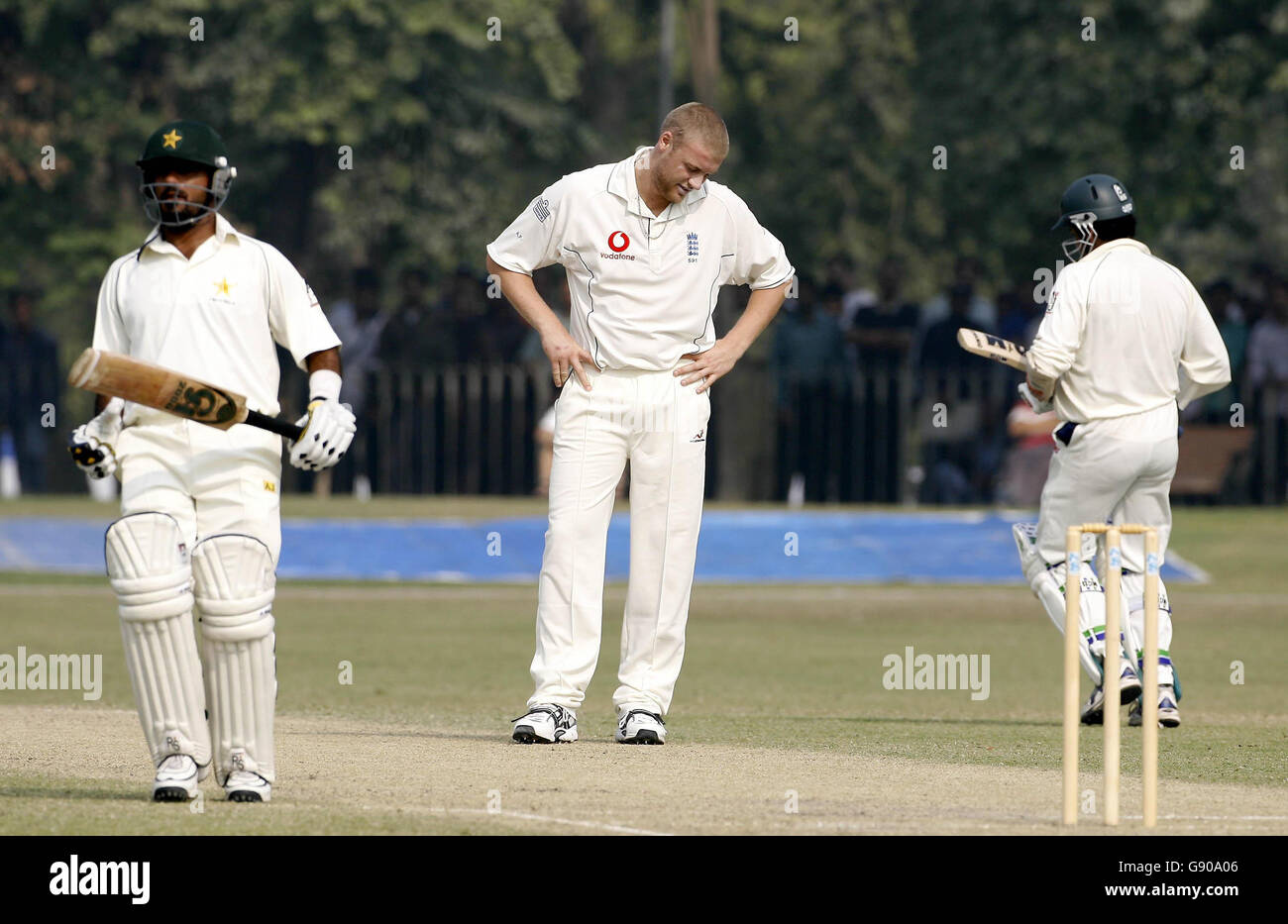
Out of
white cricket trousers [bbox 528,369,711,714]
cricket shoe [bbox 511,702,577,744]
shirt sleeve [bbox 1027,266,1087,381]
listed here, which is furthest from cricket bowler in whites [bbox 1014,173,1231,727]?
cricket shoe [bbox 511,702,577,744]

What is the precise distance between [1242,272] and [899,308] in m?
13.7

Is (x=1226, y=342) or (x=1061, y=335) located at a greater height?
(x=1226, y=342)

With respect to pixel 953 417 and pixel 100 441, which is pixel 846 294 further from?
pixel 100 441

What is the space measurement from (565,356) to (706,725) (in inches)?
82.3

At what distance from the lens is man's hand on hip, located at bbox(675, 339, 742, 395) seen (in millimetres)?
8953

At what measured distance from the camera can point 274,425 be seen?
23.5ft

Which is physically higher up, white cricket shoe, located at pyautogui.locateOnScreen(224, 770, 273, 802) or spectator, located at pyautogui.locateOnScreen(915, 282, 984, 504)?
spectator, located at pyautogui.locateOnScreen(915, 282, 984, 504)

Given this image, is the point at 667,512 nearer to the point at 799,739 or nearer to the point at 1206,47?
the point at 799,739

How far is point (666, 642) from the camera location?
9.05 metres

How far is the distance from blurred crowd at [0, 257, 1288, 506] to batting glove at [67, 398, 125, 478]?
14226 mm

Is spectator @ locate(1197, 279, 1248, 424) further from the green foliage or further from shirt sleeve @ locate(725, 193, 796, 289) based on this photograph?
shirt sleeve @ locate(725, 193, 796, 289)

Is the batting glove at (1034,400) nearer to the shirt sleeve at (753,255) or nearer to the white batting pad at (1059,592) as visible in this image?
the white batting pad at (1059,592)

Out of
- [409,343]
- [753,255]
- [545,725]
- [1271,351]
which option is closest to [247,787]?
[545,725]
